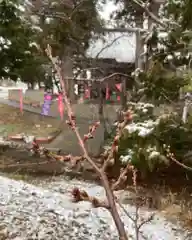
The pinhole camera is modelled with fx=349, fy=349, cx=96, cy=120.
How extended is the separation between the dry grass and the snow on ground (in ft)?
19.3

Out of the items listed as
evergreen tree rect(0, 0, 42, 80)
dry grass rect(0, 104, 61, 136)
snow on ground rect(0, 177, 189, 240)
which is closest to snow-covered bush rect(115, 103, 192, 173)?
snow on ground rect(0, 177, 189, 240)

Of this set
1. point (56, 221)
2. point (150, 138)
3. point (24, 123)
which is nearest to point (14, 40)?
point (150, 138)

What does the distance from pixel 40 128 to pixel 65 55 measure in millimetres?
2752

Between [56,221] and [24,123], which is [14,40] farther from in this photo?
[24,123]

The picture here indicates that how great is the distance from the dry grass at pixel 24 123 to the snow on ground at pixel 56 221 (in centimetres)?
588

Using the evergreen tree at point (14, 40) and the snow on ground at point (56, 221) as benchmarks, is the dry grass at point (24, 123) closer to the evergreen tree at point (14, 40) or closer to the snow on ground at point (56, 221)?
the evergreen tree at point (14, 40)

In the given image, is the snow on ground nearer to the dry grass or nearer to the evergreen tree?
the evergreen tree

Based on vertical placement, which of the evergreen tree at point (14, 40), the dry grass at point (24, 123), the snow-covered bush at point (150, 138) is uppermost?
the evergreen tree at point (14, 40)

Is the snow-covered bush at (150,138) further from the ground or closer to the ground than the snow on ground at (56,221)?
further from the ground

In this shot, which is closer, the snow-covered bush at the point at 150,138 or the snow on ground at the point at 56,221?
the snow on ground at the point at 56,221

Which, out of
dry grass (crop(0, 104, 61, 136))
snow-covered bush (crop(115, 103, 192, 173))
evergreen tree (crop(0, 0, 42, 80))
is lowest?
dry grass (crop(0, 104, 61, 136))

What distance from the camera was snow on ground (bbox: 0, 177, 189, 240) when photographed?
11.4 ft

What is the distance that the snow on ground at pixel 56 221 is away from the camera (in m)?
3.47

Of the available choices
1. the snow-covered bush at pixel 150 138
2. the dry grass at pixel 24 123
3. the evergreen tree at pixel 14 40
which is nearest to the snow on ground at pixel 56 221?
the snow-covered bush at pixel 150 138
